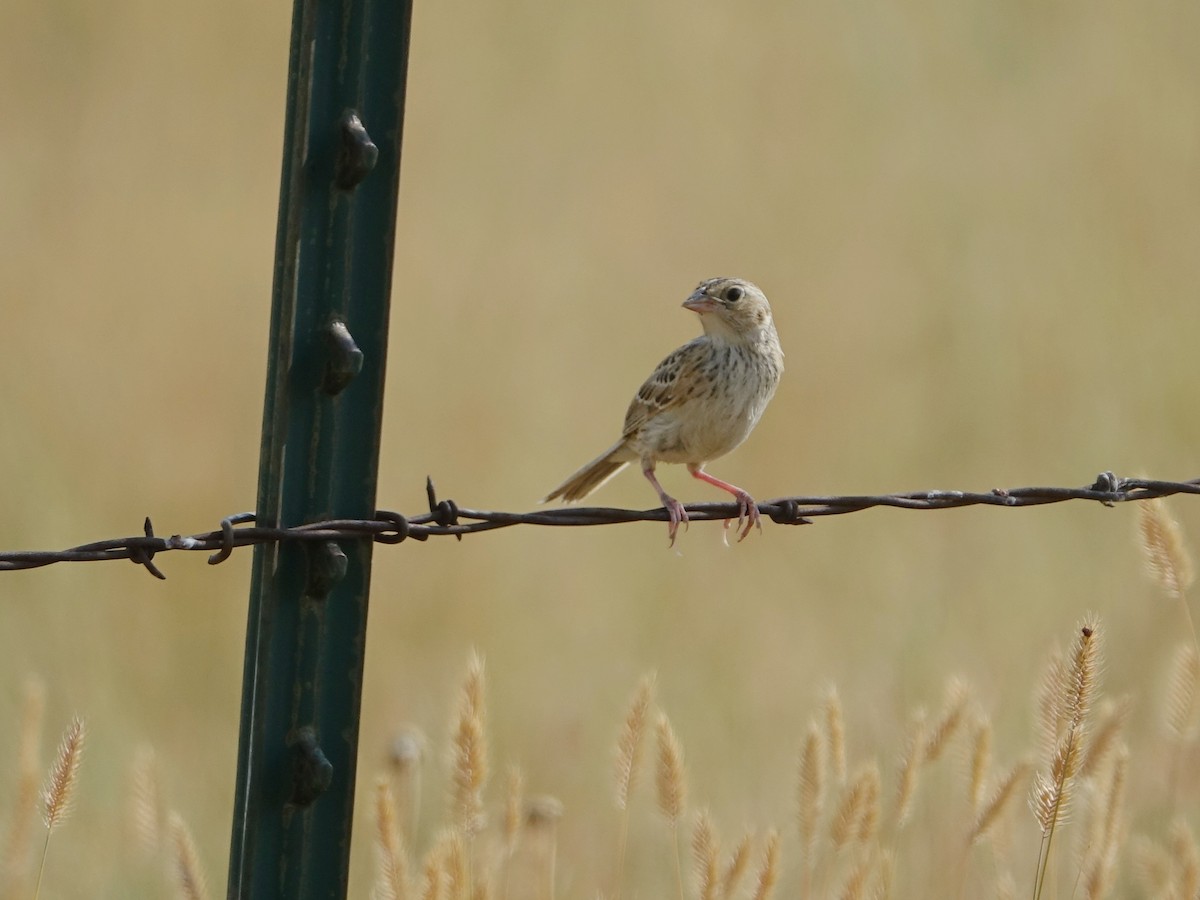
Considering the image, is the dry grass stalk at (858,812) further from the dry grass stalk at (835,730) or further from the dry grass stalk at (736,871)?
the dry grass stalk at (736,871)

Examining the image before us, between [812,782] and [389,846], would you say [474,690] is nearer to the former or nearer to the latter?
[389,846]

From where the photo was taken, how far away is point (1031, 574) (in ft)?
31.6

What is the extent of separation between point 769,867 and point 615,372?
285 inches

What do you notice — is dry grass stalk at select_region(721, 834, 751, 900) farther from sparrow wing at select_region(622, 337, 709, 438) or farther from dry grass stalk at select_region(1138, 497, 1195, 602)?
sparrow wing at select_region(622, 337, 709, 438)

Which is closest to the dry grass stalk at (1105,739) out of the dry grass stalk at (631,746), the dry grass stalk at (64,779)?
the dry grass stalk at (631,746)

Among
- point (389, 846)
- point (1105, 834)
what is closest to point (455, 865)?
point (389, 846)

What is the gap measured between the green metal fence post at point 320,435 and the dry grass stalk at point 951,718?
5.75 feet

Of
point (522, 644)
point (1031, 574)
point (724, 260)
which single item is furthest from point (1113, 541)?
point (522, 644)

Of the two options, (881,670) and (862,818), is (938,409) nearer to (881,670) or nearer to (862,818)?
(881,670)

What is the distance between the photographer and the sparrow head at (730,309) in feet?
17.9

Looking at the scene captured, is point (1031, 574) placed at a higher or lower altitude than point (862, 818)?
higher

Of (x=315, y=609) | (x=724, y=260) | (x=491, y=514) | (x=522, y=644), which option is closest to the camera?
(x=315, y=609)

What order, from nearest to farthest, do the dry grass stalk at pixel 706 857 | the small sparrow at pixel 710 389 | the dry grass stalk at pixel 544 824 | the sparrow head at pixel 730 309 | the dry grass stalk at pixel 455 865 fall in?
the dry grass stalk at pixel 455 865 → the dry grass stalk at pixel 706 857 → the dry grass stalk at pixel 544 824 → the small sparrow at pixel 710 389 → the sparrow head at pixel 730 309

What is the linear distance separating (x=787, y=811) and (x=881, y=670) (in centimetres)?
147
